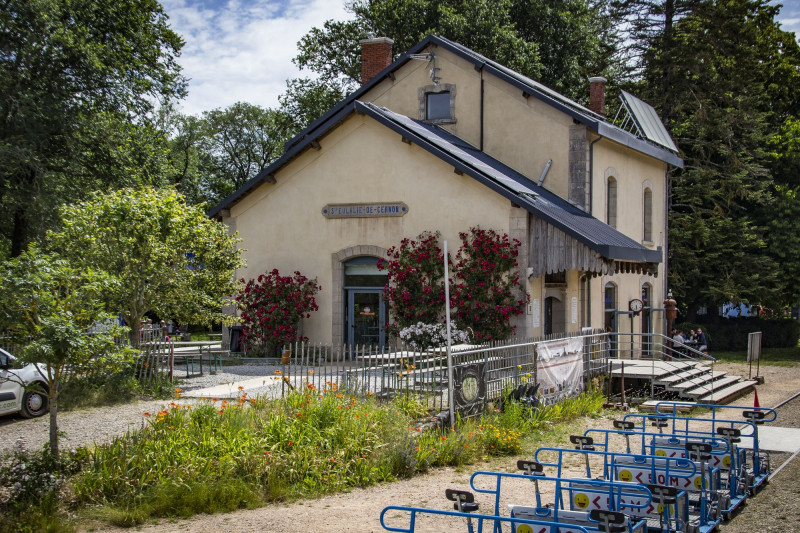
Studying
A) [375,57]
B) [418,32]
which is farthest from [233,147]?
[375,57]

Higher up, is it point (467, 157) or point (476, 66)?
point (476, 66)

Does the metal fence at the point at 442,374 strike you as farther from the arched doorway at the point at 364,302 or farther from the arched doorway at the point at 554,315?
the arched doorway at the point at 364,302

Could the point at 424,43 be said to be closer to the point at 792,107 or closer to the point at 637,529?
the point at 637,529

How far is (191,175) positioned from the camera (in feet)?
162

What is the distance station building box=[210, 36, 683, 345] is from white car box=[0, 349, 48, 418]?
9157mm

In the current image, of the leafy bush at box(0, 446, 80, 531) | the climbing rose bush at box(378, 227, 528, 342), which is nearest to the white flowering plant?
the climbing rose bush at box(378, 227, 528, 342)

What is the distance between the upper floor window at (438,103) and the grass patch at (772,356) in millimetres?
13340

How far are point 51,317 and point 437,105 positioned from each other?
58.4 ft

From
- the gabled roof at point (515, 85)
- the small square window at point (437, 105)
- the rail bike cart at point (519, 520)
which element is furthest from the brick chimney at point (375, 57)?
the rail bike cart at point (519, 520)

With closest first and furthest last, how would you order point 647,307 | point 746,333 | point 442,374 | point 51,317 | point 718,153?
1. point 51,317
2. point 442,374
3. point 647,307
4. point 718,153
5. point 746,333

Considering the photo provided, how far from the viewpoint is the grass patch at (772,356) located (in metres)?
30.1

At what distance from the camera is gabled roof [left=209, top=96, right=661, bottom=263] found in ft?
63.3

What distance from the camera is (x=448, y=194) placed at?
20844 mm

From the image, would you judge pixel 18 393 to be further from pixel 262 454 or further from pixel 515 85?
pixel 515 85
